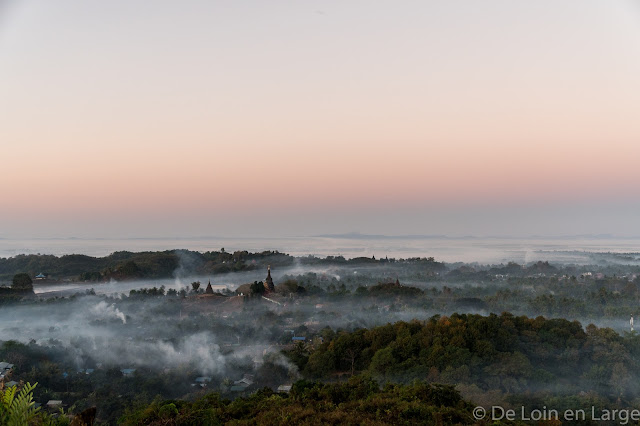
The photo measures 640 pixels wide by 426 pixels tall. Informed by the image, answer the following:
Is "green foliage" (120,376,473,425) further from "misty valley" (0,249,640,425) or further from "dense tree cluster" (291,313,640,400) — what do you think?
"dense tree cluster" (291,313,640,400)

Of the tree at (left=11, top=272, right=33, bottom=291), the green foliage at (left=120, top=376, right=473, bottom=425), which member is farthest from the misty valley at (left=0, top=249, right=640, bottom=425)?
the tree at (left=11, top=272, right=33, bottom=291)

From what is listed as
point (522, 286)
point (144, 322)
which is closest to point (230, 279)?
point (144, 322)

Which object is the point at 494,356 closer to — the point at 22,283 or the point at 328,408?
the point at 328,408

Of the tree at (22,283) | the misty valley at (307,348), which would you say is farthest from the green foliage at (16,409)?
the tree at (22,283)

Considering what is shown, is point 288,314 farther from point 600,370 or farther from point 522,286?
point 522,286

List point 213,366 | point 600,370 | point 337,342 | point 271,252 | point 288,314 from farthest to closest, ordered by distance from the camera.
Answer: point 271,252 < point 288,314 < point 213,366 < point 337,342 < point 600,370

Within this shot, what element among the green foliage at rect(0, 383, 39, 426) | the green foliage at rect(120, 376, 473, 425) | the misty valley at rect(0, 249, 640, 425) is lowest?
the misty valley at rect(0, 249, 640, 425)

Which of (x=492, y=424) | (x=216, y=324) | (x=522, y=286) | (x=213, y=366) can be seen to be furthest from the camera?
(x=522, y=286)
